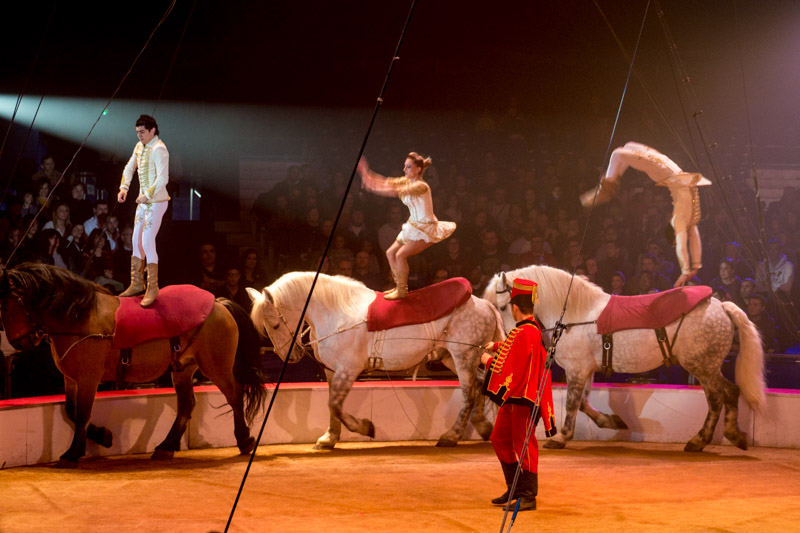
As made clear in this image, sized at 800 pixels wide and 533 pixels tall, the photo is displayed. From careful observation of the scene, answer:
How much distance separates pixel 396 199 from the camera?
476 inches

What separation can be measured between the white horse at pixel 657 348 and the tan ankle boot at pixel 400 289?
986 millimetres

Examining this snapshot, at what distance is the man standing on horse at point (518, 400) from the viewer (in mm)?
5922

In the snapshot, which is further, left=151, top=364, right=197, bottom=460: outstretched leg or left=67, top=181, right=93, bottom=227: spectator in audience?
left=67, top=181, right=93, bottom=227: spectator in audience

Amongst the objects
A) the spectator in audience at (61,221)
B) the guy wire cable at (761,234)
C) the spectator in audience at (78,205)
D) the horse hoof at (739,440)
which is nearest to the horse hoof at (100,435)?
the spectator in audience at (61,221)

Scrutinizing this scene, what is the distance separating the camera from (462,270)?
11.3m

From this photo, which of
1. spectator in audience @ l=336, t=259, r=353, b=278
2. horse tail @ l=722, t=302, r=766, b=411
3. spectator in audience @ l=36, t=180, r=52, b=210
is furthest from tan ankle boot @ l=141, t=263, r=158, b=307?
horse tail @ l=722, t=302, r=766, b=411

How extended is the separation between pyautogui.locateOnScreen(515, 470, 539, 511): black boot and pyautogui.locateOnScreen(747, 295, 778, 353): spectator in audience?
515 cm

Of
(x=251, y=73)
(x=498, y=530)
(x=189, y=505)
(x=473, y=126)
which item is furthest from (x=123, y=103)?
(x=498, y=530)

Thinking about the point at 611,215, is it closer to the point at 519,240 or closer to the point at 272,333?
the point at 519,240

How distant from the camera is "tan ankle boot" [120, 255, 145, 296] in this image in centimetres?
789

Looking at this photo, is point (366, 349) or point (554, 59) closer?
point (366, 349)

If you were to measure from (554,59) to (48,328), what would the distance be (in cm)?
859

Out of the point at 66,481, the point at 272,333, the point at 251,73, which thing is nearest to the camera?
the point at 66,481

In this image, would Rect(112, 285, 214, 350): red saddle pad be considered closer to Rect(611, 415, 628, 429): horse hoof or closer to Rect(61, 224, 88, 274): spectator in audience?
Rect(61, 224, 88, 274): spectator in audience
